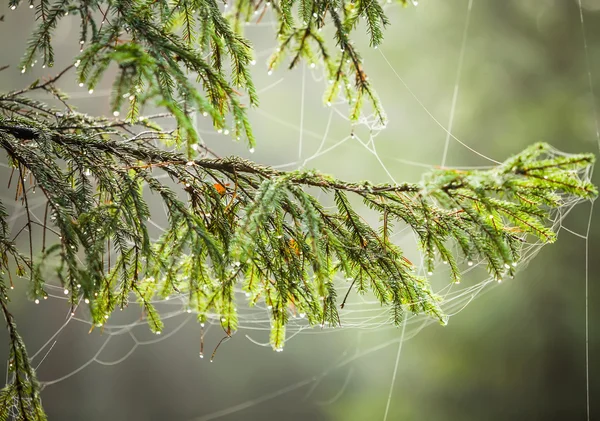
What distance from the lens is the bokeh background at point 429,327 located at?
168 inches

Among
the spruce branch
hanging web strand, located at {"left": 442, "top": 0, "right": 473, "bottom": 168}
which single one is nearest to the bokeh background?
hanging web strand, located at {"left": 442, "top": 0, "right": 473, "bottom": 168}

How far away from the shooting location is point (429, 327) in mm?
4867

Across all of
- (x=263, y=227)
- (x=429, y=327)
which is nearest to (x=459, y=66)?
(x=429, y=327)

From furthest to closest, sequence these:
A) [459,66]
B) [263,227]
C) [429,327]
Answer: [429,327] → [459,66] → [263,227]

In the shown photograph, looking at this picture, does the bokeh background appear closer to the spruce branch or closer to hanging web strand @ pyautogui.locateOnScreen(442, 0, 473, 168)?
hanging web strand @ pyautogui.locateOnScreen(442, 0, 473, 168)

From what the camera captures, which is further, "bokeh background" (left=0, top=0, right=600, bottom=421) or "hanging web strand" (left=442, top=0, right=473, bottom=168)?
"hanging web strand" (left=442, top=0, right=473, bottom=168)

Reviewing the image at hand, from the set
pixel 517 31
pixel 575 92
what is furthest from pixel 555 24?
pixel 575 92

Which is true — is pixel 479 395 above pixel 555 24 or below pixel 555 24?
below

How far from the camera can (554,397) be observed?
434 cm

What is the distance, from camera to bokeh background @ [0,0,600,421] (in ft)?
14.0

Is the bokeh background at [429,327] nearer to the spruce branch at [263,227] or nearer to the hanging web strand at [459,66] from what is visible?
the hanging web strand at [459,66]

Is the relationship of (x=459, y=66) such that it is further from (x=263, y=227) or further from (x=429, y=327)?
(x=263, y=227)

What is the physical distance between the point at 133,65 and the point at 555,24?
4.96 metres

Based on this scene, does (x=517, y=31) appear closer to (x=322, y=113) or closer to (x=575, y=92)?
(x=575, y=92)
